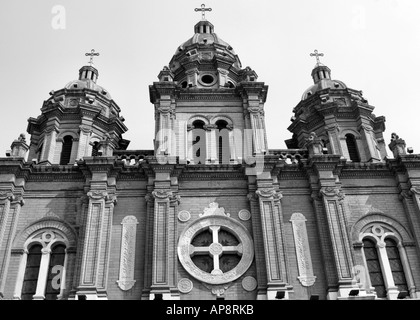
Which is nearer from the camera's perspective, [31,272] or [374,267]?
[31,272]

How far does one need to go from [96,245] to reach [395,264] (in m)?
11.5

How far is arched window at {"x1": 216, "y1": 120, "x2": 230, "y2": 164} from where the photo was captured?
24.3 metres

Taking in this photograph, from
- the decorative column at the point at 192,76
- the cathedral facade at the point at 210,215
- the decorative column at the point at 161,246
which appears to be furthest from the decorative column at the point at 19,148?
the decorative column at the point at 192,76

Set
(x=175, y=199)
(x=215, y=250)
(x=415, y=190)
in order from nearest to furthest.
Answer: (x=215, y=250) < (x=175, y=199) < (x=415, y=190)

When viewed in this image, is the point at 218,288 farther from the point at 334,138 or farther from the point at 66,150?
the point at 66,150

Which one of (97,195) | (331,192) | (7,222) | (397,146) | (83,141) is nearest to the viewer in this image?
(7,222)

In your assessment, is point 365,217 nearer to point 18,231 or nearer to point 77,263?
point 77,263

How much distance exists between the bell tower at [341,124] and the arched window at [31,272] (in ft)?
43.1

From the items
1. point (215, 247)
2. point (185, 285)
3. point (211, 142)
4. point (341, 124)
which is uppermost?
point (341, 124)

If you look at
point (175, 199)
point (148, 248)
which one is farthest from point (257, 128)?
point (148, 248)

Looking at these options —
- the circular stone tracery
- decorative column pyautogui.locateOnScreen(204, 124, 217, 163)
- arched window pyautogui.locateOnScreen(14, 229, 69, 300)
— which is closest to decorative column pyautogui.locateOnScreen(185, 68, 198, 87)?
decorative column pyautogui.locateOnScreen(204, 124, 217, 163)

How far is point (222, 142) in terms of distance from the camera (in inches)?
979

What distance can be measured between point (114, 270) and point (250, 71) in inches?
484

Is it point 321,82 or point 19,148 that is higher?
point 321,82
